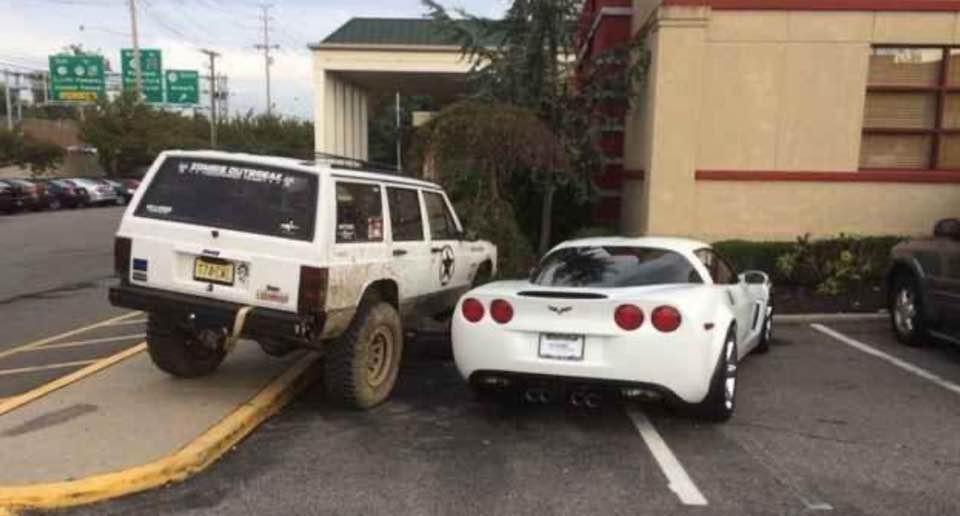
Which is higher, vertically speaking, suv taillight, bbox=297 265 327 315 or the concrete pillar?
the concrete pillar

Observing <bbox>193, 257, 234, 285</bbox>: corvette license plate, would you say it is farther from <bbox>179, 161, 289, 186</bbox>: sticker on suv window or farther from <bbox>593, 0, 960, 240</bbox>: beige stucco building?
<bbox>593, 0, 960, 240</bbox>: beige stucco building

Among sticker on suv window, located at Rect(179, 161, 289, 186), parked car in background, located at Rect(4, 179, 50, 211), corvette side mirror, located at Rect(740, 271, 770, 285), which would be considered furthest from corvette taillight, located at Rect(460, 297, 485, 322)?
parked car in background, located at Rect(4, 179, 50, 211)

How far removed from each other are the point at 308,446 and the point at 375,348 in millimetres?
1205

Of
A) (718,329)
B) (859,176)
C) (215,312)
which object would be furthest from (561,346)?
(859,176)

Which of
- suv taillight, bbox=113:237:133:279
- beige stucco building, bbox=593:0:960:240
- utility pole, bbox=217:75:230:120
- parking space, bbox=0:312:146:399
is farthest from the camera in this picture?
utility pole, bbox=217:75:230:120

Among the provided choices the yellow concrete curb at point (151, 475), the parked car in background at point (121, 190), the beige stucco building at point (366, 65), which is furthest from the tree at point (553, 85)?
the parked car in background at point (121, 190)

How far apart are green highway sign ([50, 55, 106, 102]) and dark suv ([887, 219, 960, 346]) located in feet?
158

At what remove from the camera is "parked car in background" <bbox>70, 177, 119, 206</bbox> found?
144 ft

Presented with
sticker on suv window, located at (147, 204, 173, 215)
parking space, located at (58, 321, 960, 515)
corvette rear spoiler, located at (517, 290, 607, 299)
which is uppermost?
sticker on suv window, located at (147, 204, 173, 215)

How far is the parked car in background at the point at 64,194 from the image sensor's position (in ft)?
133

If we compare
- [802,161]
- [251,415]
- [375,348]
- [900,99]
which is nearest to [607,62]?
[802,161]

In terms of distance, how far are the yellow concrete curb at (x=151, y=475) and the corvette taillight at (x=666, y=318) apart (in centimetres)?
284

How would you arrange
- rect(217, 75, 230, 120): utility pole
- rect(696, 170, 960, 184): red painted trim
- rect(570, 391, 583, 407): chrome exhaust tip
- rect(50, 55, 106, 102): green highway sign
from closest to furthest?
rect(570, 391, 583, 407): chrome exhaust tip, rect(696, 170, 960, 184): red painted trim, rect(50, 55, 106, 102): green highway sign, rect(217, 75, 230, 120): utility pole

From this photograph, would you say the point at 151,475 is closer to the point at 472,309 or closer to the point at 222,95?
the point at 472,309
